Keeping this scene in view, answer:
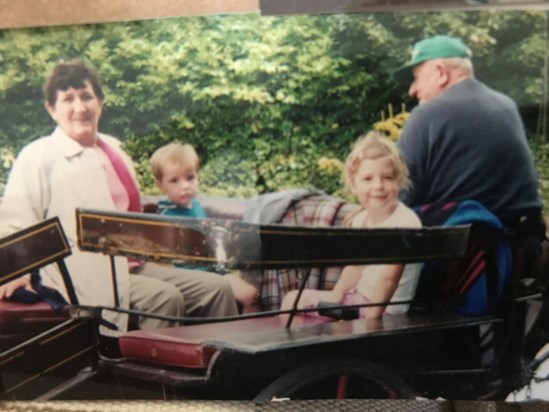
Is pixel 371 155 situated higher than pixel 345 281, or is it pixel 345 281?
pixel 371 155

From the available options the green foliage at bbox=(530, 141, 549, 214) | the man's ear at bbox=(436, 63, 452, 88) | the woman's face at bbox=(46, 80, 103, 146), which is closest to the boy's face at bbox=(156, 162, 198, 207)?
the woman's face at bbox=(46, 80, 103, 146)

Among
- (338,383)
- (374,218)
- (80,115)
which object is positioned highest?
(80,115)

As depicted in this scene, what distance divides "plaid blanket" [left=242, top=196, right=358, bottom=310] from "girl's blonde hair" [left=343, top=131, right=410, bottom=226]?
33mm

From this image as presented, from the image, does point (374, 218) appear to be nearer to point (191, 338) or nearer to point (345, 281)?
point (345, 281)

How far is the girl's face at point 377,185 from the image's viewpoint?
165 cm

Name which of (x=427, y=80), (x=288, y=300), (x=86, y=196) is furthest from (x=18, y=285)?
(x=427, y=80)

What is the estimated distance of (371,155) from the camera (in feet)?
5.44

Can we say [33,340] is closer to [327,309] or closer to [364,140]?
[327,309]

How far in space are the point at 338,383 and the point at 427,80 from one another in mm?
728

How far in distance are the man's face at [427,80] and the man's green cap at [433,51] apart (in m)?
0.01

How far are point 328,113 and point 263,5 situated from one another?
0.93ft

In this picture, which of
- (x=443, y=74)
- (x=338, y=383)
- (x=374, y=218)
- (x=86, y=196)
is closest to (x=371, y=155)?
(x=374, y=218)

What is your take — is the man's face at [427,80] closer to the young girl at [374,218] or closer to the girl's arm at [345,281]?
the young girl at [374,218]

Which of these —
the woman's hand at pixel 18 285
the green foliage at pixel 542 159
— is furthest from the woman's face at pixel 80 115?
the green foliage at pixel 542 159
